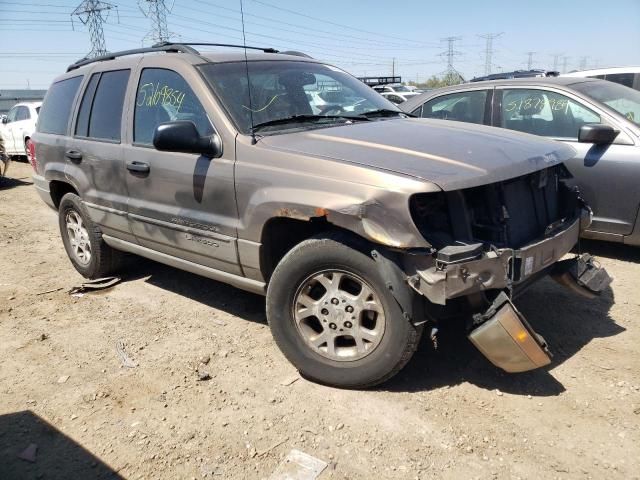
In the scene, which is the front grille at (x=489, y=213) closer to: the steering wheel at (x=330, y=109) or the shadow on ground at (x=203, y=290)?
the steering wheel at (x=330, y=109)

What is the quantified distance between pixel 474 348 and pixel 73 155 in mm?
3694

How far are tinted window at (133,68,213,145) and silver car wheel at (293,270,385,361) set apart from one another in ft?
4.24

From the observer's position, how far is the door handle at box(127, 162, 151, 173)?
3928mm

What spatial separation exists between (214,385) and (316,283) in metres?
0.90

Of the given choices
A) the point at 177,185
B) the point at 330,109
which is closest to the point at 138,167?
the point at 177,185

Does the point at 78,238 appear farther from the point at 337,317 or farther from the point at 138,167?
the point at 337,317

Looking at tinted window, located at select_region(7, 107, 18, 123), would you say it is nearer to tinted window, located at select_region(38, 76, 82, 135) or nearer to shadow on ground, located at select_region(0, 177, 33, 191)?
shadow on ground, located at select_region(0, 177, 33, 191)

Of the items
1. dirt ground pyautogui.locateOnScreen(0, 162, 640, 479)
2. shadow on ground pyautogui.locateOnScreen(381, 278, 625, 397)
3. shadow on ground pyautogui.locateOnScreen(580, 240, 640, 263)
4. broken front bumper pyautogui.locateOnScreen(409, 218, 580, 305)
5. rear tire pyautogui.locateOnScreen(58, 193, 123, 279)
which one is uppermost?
broken front bumper pyautogui.locateOnScreen(409, 218, 580, 305)

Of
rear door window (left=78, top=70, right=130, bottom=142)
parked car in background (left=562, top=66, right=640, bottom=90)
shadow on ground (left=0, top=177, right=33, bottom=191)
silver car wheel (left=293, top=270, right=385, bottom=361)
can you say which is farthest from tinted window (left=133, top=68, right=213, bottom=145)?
shadow on ground (left=0, top=177, right=33, bottom=191)

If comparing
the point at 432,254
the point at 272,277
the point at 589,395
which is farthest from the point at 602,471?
the point at 272,277

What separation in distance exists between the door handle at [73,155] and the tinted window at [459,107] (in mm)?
3636

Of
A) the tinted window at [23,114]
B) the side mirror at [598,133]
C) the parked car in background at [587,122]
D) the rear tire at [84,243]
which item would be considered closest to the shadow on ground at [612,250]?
the parked car in background at [587,122]

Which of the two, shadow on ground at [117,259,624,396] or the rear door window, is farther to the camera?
the rear door window

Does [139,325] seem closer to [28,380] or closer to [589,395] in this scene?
[28,380]
